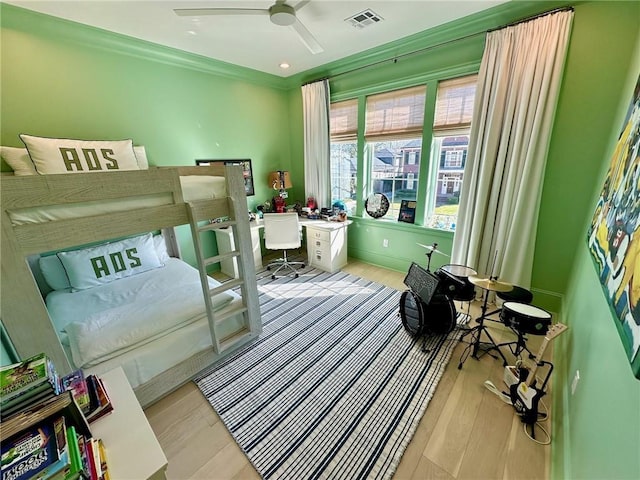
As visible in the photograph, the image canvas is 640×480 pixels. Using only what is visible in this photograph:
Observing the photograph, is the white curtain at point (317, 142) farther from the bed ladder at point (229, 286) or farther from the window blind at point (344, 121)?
the bed ladder at point (229, 286)

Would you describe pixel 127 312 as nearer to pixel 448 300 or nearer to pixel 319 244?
pixel 319 244

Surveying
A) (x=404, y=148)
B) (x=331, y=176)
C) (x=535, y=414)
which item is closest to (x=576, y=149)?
(x=404, y=148)

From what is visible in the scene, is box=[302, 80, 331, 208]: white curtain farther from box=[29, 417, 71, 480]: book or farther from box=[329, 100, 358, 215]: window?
box=[29, 417, 71, 480]: book

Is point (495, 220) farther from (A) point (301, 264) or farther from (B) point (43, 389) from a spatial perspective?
(B) point (43, 389)

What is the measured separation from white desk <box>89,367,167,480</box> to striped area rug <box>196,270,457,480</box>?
2.06ft

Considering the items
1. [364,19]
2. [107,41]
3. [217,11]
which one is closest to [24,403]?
[217,11]

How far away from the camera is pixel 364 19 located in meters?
2.29

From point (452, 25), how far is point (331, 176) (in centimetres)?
211

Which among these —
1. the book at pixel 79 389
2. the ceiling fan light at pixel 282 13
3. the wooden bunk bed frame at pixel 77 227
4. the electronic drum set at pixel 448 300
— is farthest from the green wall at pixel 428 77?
the book at pixel 79 389

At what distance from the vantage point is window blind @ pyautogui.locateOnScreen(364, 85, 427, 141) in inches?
113

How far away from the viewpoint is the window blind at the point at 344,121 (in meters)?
3.43

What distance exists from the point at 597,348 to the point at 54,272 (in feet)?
12.4

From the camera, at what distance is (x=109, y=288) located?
2.26 m

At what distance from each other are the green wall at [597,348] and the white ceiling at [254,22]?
91 centimetres
